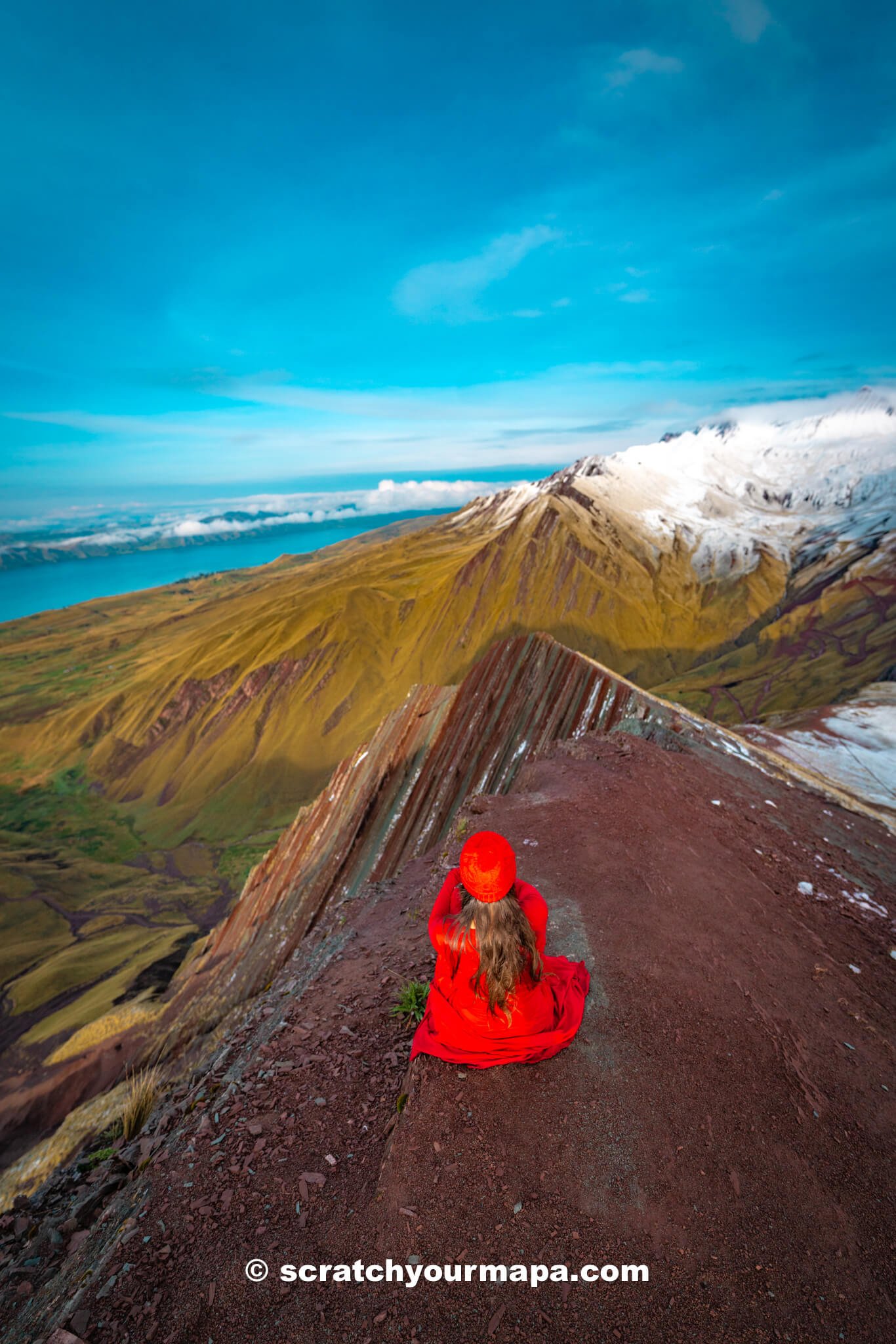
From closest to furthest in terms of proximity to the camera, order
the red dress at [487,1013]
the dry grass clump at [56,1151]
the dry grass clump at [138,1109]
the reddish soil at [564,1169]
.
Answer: the reddish soil at [564,1169], the red dress at [487,1013], the dry grass clump at [138,1109], the dry grass clump at [56,1151]

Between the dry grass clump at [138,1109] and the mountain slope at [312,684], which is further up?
the dry grass clump at [138,1109]

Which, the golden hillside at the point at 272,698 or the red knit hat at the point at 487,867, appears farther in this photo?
the golden hillside at the point at 272,698

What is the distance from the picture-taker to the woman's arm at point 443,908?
567cm

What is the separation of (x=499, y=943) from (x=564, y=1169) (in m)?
2.10

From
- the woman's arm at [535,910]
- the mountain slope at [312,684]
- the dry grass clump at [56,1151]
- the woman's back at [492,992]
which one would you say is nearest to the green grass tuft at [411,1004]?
the woman's back at [492,992]

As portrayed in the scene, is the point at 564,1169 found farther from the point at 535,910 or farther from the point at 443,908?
the point at 443,908

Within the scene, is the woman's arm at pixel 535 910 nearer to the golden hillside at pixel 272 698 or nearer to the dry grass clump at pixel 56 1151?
the dry grass clump at pixel 56 1151

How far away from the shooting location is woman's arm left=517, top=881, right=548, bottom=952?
569cm

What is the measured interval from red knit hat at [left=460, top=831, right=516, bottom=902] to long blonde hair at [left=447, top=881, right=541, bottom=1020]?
0.17m

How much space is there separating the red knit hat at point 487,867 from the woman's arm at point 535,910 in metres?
0.55

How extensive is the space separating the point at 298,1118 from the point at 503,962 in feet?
11.1

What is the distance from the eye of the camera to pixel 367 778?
24.8m

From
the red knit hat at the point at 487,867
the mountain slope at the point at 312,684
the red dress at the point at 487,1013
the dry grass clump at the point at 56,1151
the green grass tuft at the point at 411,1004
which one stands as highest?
the red knit hat at the point at 487,867

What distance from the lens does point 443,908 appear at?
611 centimetres
